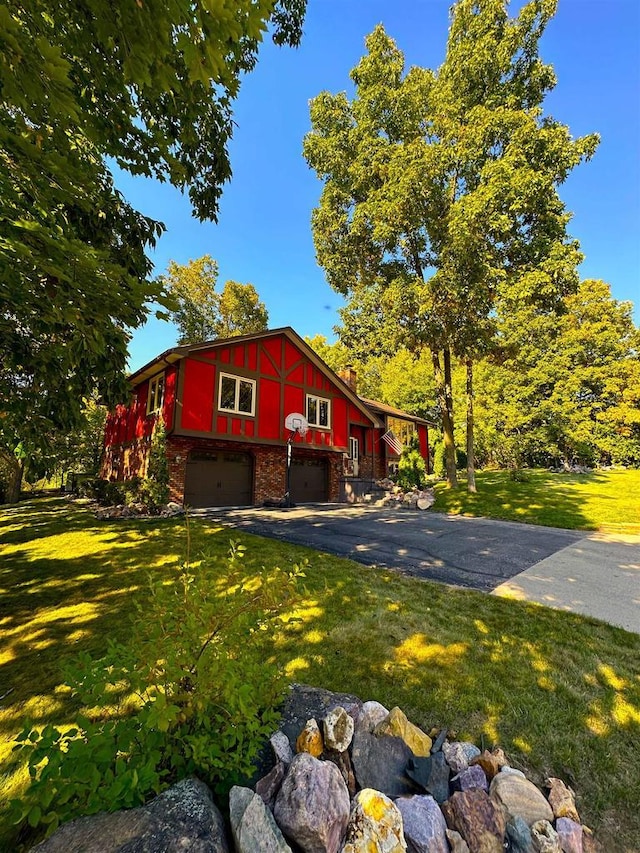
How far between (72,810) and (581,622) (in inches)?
196

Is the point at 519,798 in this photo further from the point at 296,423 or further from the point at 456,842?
the point at 296,423

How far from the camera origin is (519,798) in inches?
72.5

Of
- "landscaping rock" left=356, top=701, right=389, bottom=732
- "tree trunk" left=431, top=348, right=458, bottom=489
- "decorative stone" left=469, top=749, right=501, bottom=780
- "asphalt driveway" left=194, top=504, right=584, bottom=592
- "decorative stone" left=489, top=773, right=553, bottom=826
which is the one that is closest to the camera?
"decorative stone" left=489, top=773, right=553, bottom=826

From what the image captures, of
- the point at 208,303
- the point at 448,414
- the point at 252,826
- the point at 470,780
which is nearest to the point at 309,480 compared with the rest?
the point at 448,414

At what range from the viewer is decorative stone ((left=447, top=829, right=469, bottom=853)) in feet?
5.32

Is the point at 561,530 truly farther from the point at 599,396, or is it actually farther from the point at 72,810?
the point at 599,396

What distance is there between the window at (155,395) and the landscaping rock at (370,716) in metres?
13.2

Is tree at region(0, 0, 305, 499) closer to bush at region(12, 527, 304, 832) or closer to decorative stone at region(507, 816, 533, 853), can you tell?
bush at region(12, 527, 304, 832)

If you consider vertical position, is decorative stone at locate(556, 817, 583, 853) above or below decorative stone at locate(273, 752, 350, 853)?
below

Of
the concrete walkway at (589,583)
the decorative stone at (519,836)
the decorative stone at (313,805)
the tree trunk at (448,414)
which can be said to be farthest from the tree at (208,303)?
the decorative stone at (519,836)

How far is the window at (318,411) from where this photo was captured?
17609 millimetres

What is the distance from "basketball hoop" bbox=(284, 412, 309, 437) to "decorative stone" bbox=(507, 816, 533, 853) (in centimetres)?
1402

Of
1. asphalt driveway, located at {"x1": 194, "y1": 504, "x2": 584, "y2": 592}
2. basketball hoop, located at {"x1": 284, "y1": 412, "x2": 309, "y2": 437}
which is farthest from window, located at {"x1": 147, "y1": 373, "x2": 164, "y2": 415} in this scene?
asphalt driveway, located at {"x1": 194, "y1": 504, "x2": 584, "y2": 592}

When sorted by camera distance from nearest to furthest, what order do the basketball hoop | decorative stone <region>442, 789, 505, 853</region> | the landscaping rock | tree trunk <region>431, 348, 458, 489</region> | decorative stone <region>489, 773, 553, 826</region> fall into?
decorative stone <region>442, 789, 505, 853</region>
decorative stone <region>489, 773, 553, 826</region>
the landscaping rock
the basketball hoop
tree trunk <region>431, 348, 458, 489</region>
